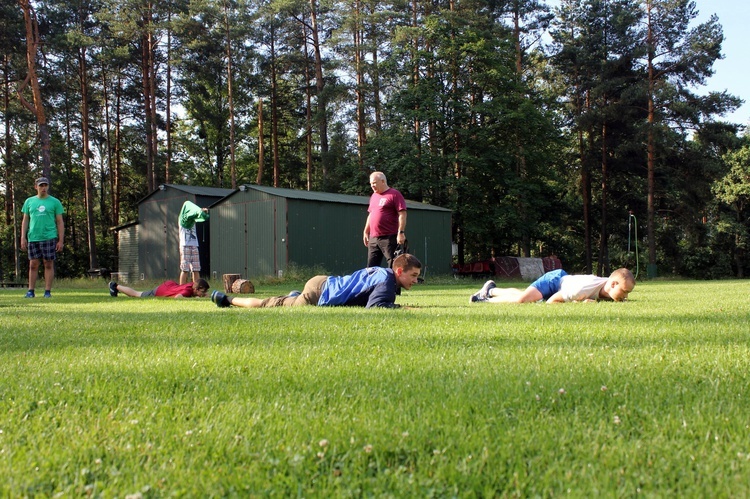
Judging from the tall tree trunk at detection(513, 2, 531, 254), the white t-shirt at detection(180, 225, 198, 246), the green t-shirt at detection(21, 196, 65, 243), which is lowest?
the white t-shirt at detection(180, 225, 198, 246)

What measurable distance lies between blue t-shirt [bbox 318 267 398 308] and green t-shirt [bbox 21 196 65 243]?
577 centimetres

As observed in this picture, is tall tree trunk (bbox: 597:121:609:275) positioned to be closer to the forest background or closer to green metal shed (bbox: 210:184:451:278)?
the forest background

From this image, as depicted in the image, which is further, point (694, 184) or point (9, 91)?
point (9, 91)

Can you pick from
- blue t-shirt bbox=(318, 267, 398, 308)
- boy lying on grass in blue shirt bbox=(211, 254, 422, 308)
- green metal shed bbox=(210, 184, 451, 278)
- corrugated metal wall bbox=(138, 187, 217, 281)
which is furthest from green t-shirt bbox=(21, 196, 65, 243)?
corrugated metal wall bbox=(138, 187, 217, 281)

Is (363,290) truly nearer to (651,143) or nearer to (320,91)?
(651,143)

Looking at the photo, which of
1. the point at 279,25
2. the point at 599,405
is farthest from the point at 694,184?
the point at 599,405

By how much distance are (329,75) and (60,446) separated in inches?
1290

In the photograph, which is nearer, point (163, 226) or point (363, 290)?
point (363, 290)

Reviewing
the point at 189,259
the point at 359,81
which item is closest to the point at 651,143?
the point at 359,81

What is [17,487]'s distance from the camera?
1420mm

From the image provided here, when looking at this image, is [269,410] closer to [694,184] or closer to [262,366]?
[262,366]

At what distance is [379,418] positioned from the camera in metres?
1.86

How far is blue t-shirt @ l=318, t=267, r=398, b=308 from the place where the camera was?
567cm

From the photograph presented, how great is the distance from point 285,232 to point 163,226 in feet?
31.7
